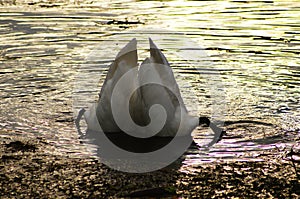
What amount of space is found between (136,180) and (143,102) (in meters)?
1.44

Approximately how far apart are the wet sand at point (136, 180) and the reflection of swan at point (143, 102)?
869 mm

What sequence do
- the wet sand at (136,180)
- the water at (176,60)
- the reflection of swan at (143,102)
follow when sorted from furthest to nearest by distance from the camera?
the water at (176,60)
the reflection of swan at (143,102)
the wet sand at (136,180)

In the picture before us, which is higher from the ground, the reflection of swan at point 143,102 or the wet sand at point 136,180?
the reflection of swan at point 143,102

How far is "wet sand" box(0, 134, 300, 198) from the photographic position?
6.04 metres

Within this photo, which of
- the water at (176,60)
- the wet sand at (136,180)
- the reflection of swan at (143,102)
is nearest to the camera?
the wet sand at (136,180)

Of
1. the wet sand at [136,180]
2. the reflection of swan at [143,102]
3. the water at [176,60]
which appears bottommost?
the water at [176,60]

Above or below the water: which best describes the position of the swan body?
above

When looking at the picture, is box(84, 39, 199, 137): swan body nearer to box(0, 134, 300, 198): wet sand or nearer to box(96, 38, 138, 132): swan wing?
box(96, 38, 138, 132): swan wing

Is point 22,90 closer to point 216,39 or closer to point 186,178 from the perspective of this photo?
point 186,178

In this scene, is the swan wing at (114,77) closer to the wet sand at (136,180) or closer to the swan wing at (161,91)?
the swan wing at (161,91)

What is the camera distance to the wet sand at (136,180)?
6.04m

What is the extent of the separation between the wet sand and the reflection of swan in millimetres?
869

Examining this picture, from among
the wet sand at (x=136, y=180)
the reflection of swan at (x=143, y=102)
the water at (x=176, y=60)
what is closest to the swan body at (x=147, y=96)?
the reflection of swan at (x=143, y=102)

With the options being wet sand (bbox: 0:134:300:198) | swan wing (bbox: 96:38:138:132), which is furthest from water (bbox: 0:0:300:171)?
swan wing (bbox: 96:38:138:132)
